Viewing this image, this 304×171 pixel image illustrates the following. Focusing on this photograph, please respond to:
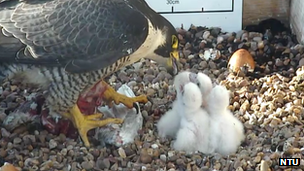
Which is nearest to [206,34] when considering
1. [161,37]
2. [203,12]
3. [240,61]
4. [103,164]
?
[203,12]

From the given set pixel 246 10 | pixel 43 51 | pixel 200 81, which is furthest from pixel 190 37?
pixel 43 51

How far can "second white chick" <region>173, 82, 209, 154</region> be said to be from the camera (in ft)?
8.93

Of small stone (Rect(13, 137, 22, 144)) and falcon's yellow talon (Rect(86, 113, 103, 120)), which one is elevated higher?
falcon's yellow talon (Rect(86, 113, 103, 120))

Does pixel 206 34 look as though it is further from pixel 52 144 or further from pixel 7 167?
pixel 7 167

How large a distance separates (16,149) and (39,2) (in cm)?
68

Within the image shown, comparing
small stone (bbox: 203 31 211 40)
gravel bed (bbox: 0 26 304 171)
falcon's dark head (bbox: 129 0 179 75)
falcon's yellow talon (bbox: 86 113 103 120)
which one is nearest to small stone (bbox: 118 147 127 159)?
gravel bed (bbox: 0 26 304 171)

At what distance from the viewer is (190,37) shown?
12.8ft

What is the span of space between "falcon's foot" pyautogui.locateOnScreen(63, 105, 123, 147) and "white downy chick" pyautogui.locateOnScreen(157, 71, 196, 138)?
21cm

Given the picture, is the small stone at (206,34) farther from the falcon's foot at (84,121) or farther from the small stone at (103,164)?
the small stone at (103,164)

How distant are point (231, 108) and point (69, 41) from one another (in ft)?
2.97

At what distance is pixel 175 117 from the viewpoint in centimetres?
289

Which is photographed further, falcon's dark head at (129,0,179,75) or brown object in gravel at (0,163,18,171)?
falcon's dark head at (129,0,179,75)

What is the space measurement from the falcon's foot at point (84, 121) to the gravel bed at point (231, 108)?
0.17 feet

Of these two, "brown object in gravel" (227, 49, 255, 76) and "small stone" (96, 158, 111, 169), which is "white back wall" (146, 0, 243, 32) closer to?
"brown object in gravel" (227, 49, 255, 76)
